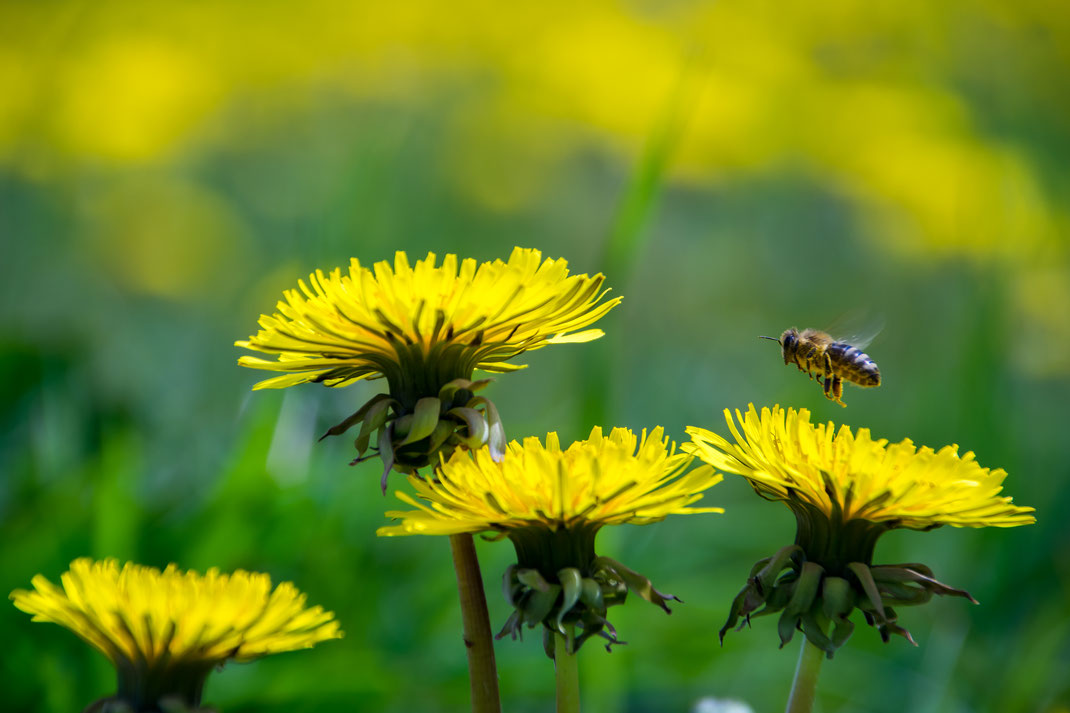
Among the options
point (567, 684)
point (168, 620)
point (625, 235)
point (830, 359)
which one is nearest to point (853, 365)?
point (830, 359)

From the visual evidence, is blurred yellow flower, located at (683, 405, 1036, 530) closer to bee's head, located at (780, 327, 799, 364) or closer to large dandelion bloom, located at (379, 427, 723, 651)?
large dandelion bloom, located at (379, 427, 723, 651)

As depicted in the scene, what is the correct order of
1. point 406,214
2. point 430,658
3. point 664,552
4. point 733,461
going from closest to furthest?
1. point 733,461
2. point 430,658
3. point 664,552
4. point 406,214

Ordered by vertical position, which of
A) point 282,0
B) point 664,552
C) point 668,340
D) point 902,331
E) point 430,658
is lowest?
point 430,658

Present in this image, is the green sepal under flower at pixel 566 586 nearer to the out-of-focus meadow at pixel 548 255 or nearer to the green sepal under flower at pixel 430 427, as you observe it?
the green sepal under flower at pixel 430 427

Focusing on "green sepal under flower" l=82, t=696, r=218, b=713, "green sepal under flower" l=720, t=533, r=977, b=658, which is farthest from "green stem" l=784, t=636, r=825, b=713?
"green sepal under flower" l=82, t=696, r=218, b=713

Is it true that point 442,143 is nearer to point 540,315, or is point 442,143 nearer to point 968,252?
point 968,252

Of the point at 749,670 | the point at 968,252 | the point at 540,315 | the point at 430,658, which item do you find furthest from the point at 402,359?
the point at 968,252
